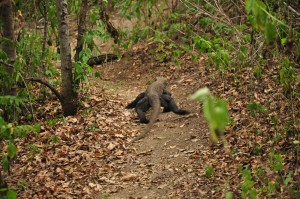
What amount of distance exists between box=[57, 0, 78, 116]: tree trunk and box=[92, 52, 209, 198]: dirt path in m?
1.30

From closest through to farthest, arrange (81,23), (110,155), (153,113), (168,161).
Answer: (168,161)
(110,155)
(153,113)
(81,23)

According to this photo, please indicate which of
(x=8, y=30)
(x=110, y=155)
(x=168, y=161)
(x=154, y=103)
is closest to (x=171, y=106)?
(x=154, y=103)

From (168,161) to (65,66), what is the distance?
9.61 ft

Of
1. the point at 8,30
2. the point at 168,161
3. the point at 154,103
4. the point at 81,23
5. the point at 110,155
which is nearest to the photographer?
the point at 168,161

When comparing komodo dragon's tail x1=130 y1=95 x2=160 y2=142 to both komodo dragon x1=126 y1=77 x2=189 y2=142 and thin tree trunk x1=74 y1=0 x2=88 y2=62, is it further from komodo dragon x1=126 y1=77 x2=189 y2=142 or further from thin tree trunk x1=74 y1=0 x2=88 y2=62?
thin tree trunk x1=74 y1=0 x2=88 y2=62

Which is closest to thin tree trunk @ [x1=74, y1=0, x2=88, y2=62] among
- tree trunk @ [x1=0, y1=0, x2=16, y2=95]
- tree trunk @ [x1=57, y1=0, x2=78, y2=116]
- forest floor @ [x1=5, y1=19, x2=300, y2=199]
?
tree trunk @ [x1=57, y1=0, x2=78, y2=116]

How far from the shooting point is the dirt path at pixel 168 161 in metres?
5.82

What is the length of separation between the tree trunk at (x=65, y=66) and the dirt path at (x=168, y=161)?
1.30 meters

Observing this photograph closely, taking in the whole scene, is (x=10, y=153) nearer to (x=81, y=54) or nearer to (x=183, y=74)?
(x=81, y=54)

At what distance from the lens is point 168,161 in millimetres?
6594

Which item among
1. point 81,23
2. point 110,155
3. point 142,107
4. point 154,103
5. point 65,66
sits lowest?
point 110,155

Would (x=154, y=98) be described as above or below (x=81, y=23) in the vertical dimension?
below

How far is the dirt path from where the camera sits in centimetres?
582

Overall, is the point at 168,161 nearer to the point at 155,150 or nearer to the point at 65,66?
the point at 155,150
